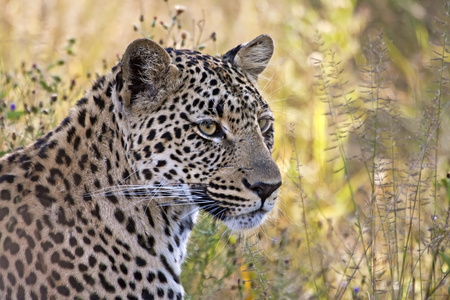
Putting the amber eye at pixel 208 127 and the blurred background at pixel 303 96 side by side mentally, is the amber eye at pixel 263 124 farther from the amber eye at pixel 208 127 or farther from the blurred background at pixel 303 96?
the blurred background at pixel 303 96

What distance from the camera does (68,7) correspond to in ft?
40.4

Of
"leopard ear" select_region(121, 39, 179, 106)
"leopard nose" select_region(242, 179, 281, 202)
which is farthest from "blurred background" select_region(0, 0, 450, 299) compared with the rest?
"leopard ear" select_region(121, 39, 179, 106)

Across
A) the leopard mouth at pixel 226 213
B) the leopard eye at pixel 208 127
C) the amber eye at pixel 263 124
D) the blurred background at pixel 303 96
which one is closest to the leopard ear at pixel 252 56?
the amber eye at pixel 263 124

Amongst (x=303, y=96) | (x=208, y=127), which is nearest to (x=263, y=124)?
(x=208, y=127)

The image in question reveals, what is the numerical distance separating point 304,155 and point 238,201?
17.3 ft

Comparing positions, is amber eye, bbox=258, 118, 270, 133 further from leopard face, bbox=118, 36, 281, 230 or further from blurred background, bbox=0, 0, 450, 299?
blurred background, bbox=0, 0, 450, 299

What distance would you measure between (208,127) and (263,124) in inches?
19.4

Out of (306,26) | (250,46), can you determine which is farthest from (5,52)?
(250,46)

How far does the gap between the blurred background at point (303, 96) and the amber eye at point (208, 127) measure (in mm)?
1040

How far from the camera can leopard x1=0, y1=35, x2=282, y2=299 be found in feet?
15.9

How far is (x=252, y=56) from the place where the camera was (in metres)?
5.97

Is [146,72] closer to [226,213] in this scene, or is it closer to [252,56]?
[226,213]

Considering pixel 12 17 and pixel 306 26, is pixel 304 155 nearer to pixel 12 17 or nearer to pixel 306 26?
pixel 306 26

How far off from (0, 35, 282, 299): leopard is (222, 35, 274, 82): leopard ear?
0.40 m
